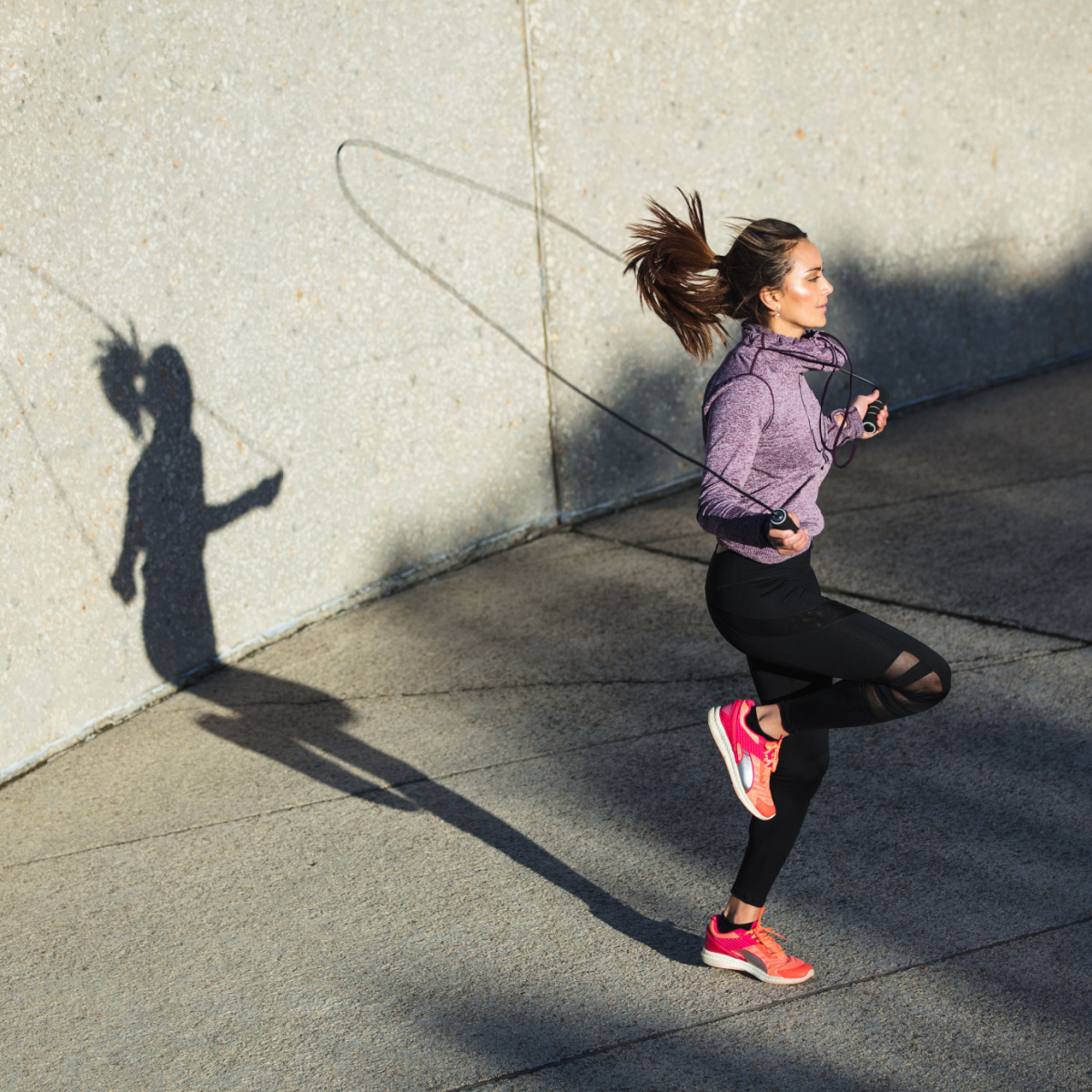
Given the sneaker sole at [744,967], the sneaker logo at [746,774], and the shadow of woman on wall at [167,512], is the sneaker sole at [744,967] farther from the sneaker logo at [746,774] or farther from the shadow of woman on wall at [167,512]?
the shadow of woman on wall at [167,512]

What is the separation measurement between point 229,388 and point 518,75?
2058 mm

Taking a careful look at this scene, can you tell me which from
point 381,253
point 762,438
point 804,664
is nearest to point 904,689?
point 804,664

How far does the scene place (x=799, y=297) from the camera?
10.1 feet

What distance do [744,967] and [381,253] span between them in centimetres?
360

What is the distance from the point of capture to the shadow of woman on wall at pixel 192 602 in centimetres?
440

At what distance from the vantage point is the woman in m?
2.95

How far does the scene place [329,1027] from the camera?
3.06 m

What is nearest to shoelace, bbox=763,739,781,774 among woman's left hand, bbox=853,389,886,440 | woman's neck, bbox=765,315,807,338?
woman's left hand, bbox=853,389,886,440

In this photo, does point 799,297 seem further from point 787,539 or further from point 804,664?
point 804,664

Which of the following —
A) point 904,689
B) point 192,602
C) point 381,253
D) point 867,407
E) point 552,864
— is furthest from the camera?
point 381,253

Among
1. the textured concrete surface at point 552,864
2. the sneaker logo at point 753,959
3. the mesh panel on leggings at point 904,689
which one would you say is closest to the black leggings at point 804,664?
the mesh panel on leggings at point 904,689

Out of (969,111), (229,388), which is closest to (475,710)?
(229,388)

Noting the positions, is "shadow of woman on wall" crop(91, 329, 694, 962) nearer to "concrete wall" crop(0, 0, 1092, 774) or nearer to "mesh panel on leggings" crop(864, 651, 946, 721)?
"concrete wall" crop(0, 0, 1092, 774)

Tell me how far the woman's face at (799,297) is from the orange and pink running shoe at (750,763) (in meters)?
0.91
